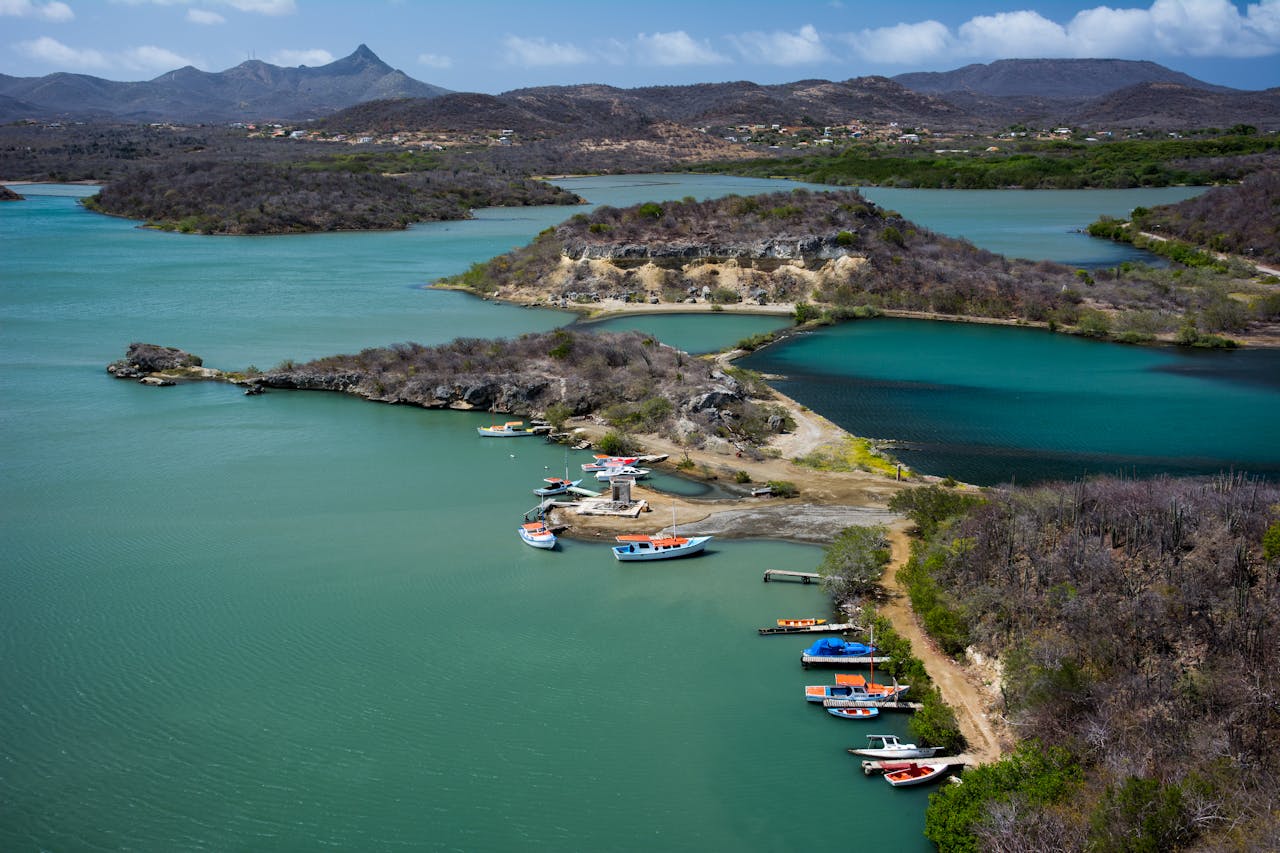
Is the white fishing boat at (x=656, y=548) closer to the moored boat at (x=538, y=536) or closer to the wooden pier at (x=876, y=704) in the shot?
the moored boat at (x=538, y=536)

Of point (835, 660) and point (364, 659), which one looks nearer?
point (835, 660)

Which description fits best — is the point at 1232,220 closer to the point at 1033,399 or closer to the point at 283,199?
the point at 1033,399

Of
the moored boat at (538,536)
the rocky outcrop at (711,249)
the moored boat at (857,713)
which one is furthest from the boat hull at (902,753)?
the rocky outcrop at (711,249)

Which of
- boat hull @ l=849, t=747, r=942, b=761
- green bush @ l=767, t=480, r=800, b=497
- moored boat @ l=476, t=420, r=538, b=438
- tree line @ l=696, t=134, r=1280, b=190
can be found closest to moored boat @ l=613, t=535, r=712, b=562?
green bush @ l=767, t=480, r=800, b=497

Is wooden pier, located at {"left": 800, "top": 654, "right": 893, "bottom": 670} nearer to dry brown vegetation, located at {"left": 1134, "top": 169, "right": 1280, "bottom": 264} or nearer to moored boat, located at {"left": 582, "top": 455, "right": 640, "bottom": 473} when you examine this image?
moored boat, located at {"left": 582, "top": 455, "right": 640, "bottom": 473}

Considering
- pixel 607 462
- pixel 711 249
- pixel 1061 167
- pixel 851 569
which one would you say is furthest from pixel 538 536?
pixel 1061 167
